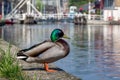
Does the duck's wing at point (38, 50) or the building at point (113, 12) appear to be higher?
the duck's wing at point (38, 50)

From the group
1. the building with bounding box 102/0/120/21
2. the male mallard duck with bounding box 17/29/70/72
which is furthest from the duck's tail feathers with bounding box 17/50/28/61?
the building with bounding box 102/0/120/21

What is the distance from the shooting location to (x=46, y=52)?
11.1 m

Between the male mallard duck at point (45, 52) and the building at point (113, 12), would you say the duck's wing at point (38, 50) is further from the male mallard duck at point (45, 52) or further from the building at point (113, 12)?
the building at point (113, 12)

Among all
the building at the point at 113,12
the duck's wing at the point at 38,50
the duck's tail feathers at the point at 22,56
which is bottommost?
the building at the point at 113,12

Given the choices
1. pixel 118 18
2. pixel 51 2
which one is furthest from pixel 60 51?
pixel 51 2

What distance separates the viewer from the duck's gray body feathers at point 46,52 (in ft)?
36.2

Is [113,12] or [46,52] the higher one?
[46,52]

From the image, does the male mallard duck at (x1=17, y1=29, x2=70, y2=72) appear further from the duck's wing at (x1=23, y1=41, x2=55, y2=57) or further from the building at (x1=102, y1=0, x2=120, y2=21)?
the building at (x1=102, y1=0, x2=120, y2=21)

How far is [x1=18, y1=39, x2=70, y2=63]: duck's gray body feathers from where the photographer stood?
11.0 metres

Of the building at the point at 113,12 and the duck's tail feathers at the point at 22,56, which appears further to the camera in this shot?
the building at the point at 113,12

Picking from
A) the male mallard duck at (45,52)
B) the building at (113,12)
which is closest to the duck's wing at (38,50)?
the male mallard duck at (45,52)

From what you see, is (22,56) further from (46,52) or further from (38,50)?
(46,52)

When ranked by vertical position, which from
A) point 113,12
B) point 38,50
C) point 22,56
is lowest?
point 113,12

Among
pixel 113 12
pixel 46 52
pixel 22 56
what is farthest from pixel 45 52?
pixel 113 12
